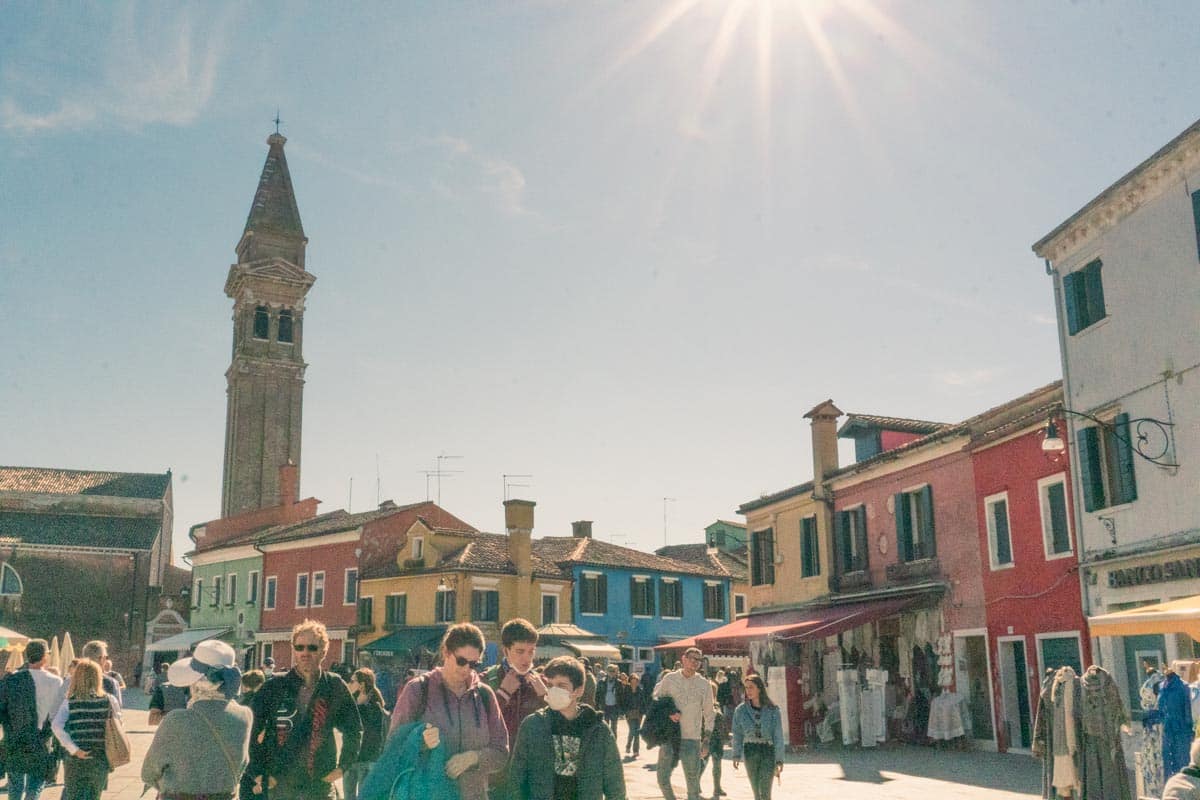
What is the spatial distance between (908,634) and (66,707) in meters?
18.0

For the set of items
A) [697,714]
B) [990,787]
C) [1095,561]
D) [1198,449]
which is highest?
[1198,449]

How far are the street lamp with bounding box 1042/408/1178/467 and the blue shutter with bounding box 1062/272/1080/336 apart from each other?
6.54 feet

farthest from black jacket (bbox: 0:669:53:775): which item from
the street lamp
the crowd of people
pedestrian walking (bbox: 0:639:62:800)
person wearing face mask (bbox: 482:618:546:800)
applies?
the street lamp

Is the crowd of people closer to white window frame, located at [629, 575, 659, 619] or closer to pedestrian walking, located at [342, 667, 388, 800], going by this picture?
pedestrian walking, located at [342, 667, 388, 800]

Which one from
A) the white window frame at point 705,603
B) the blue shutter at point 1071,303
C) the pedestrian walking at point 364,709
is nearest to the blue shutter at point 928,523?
the blue shutter at point 1071,303

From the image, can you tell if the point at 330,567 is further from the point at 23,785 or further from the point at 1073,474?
the point at 23,785

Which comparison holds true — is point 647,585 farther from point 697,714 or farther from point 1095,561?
point 697,714

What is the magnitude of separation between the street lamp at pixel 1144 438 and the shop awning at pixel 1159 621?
4.01 metres

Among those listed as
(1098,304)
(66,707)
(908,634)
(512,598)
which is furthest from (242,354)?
(66,707)

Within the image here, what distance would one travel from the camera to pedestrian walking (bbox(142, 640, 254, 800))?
5.35 metres

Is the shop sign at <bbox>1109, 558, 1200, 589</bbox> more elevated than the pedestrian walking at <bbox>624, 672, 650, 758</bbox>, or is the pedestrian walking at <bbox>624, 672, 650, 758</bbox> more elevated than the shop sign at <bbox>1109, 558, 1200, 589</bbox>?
the shop sign at <bbox>1109, 558, 1200, 589</bbox>

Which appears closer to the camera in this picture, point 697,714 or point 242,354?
point 697,714

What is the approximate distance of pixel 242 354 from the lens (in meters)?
67.8

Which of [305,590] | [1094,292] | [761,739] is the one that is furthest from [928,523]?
[305,590]
